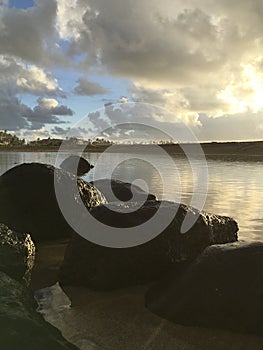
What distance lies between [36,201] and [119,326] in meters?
3.81

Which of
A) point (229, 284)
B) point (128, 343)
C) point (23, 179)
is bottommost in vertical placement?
point (128, 343)

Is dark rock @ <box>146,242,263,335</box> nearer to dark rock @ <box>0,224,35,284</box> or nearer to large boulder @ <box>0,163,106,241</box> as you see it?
dark rock @ <box>0,224,35,284</box>

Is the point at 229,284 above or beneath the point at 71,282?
above

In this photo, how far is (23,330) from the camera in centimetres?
295

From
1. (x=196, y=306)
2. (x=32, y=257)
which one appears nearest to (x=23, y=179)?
(x=32, y=257)

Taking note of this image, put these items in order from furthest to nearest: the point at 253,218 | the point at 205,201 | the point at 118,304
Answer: the point at 205,201 < the point at 253,218 < the point at 118,304

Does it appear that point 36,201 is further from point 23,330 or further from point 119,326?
point 23,330

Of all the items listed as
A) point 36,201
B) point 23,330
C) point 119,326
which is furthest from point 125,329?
point 36,201

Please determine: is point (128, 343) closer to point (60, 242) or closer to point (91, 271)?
point (91, 271)

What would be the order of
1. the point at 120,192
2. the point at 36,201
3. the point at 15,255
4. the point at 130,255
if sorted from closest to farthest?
the point at 130,255, the point at 15,255, the point at 36,201, the point at 120,192

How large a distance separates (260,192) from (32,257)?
925 cm

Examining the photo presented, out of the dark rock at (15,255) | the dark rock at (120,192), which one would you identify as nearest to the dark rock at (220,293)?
the dark rock at (15,255)

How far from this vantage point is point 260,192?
1314cm

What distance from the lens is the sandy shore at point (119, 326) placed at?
11.4ft
